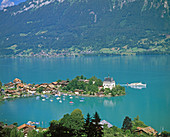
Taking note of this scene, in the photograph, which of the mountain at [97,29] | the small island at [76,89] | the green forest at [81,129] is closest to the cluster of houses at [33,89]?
the small island at [76,89]

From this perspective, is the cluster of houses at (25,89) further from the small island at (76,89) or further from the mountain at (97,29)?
the mountain at (97,29)

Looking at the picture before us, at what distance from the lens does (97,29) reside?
162750 mm

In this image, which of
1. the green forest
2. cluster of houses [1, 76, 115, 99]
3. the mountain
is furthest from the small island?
the mountain

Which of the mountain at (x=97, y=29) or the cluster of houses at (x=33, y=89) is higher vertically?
the mountain at (x=97, y=29)

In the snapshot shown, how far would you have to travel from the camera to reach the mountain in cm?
13662

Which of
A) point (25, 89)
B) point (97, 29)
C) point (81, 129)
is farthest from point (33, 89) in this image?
point (97, 29)

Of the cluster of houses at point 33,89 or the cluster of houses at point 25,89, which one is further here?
the cluster of houses at point 25,89

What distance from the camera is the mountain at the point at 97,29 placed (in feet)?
448

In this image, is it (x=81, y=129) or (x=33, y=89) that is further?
(x=33, y=89)

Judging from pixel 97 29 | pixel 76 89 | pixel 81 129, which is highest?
pixel 97 29

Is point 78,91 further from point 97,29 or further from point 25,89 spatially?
point 97,29

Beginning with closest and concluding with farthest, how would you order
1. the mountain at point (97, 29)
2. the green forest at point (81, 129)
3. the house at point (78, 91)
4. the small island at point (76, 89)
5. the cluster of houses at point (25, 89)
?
the green forest at point (81, 129) → the small island at point (76, 89) → the house at point (78, 91) → the cluster of houses at point (25, 89) → the mountain at point (97, 29)

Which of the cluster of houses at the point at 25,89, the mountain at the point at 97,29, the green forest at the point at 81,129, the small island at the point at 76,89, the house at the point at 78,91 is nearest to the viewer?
the green forest at the point at 81,129

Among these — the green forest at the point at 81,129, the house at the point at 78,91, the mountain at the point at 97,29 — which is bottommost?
the house at the point at 78,91
